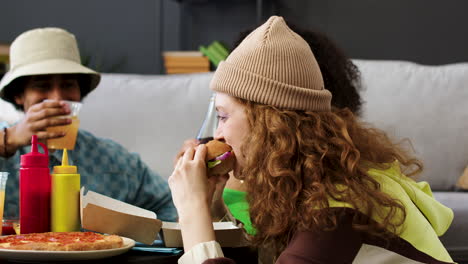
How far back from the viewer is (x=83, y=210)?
1021 mm

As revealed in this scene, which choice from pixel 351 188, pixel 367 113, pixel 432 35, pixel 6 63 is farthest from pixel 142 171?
pixel 432 35

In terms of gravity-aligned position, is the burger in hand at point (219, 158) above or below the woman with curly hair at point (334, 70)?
below

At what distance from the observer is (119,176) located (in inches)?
81.0

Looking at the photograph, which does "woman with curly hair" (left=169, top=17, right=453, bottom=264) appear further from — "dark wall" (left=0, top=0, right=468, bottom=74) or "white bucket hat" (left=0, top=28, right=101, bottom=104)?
"dark wall" (left=0, top=0, right=468, bottom=74)

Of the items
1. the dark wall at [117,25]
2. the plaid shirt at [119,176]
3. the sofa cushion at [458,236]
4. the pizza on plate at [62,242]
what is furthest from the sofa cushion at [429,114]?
the dark wall at [117,25]

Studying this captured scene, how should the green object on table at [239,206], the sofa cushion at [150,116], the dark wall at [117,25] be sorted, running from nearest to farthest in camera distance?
the green object on table at [239,206]
the sofa cushion at [150,116]
the dark wall at [117,25]

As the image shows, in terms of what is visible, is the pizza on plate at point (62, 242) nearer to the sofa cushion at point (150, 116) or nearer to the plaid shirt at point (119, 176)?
the plaid shirt at point (119, 176)

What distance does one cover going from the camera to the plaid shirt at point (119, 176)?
6.57ft

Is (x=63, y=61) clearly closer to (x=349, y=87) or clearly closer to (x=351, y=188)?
(x=349, y=87)

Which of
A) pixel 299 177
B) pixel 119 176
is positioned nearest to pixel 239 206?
pixel 299 177

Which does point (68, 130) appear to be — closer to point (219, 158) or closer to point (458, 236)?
point (219, 158)

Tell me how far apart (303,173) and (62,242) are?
1.44 feet

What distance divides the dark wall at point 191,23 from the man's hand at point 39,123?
274cm

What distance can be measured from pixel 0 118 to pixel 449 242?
1809mm
